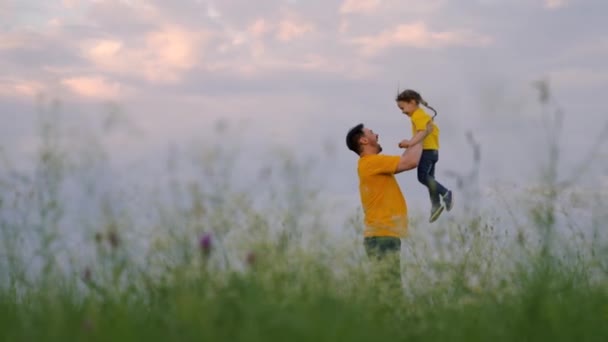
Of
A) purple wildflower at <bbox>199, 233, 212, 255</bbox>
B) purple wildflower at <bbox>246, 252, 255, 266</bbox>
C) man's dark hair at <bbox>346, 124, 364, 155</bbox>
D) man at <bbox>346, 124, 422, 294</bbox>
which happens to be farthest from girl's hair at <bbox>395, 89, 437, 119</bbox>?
purple wildflower at <bbox>199, 233, 212, 255</bbox>

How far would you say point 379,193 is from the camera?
7602mm

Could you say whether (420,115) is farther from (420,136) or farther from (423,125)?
(420,136)

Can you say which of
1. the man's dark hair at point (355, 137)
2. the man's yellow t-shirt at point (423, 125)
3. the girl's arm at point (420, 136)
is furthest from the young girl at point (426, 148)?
the man's dark hair at point (355, 137)

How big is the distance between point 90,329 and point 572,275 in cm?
387

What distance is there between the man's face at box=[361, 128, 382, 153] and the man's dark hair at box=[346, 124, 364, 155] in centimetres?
4

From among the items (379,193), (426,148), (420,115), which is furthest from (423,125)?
(379,193)

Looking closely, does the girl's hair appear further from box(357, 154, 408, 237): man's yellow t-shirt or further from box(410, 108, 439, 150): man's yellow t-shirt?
box(357, 154, 408, 237): man's yellow t-shirt

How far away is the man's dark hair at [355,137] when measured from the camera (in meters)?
8.08

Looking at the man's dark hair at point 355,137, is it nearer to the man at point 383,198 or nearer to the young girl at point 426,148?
the man at point 383,198

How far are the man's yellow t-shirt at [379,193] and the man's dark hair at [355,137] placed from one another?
32 centimetres

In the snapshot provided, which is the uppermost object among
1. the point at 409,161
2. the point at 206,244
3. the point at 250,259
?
the point at 409,161

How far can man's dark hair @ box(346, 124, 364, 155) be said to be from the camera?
8.08 m

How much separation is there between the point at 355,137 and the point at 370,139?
153 millimetres

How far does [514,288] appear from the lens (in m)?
5.45
